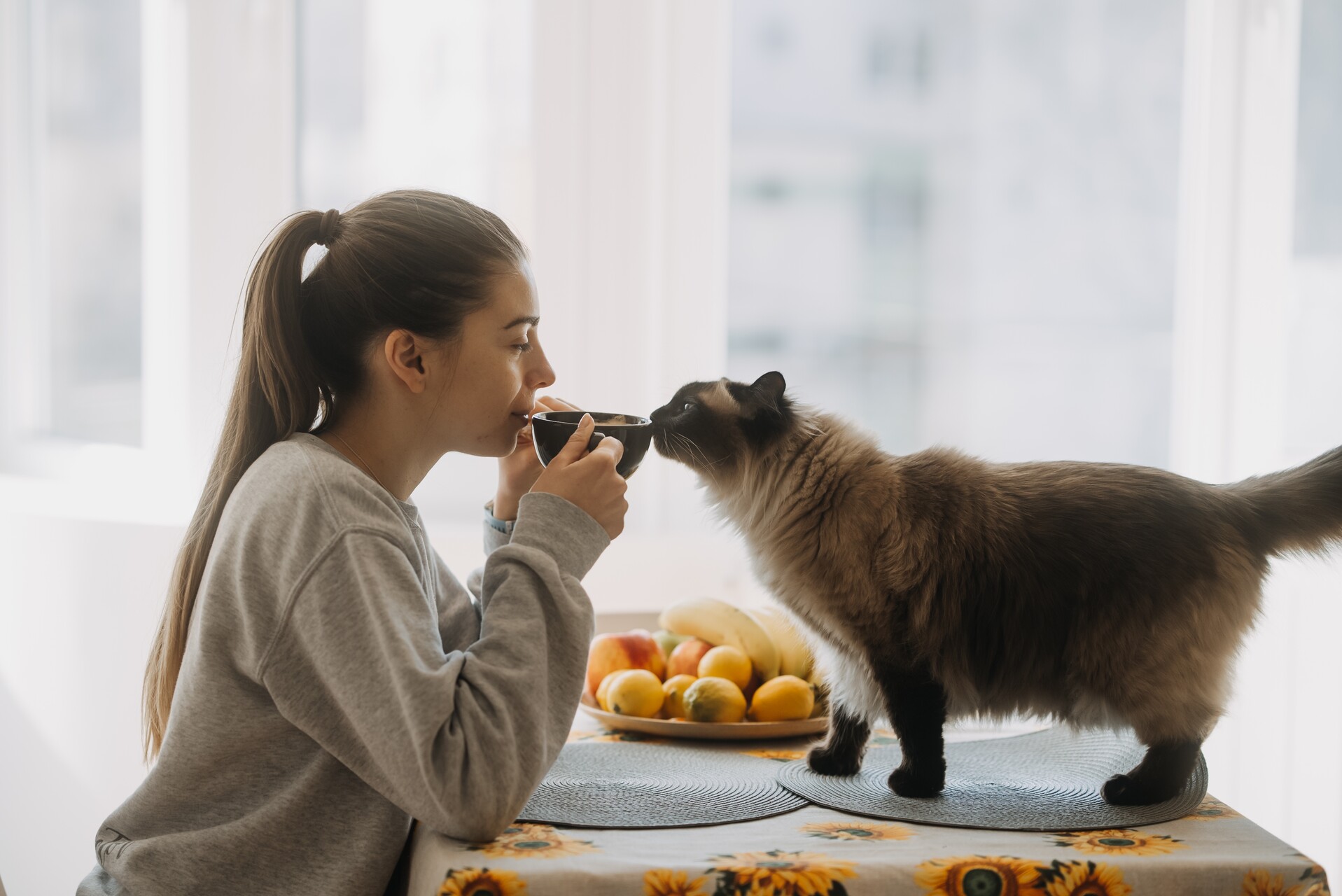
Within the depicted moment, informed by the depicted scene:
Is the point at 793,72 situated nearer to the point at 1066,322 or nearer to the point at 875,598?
the point at 1066,322

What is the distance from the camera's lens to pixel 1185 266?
280 centimetres

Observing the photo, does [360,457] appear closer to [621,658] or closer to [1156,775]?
[621,658]

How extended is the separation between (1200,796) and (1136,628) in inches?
7.9

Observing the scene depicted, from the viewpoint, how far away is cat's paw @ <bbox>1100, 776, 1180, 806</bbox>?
102 centimetres

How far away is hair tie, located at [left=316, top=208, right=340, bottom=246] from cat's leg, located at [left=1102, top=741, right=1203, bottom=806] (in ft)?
3.19

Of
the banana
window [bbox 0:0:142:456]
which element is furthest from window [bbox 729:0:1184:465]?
window [bbox 0:0:142:456]

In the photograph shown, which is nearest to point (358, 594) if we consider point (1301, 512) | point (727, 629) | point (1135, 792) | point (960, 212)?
point (727, 629)

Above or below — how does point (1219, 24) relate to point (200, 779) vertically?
above

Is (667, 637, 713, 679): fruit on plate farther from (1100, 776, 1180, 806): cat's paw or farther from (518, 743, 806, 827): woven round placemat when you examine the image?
(1100, 776, 1180, 806): cat's paw

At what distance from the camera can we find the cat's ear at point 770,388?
1.18 m

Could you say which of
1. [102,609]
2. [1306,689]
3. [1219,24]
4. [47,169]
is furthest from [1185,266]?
[47,169]

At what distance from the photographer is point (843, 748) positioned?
3.71ft

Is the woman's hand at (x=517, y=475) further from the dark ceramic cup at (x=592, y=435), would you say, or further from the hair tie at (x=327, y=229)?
the hair tie at (x=327, y=229)

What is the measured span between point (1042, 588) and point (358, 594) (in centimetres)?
63
